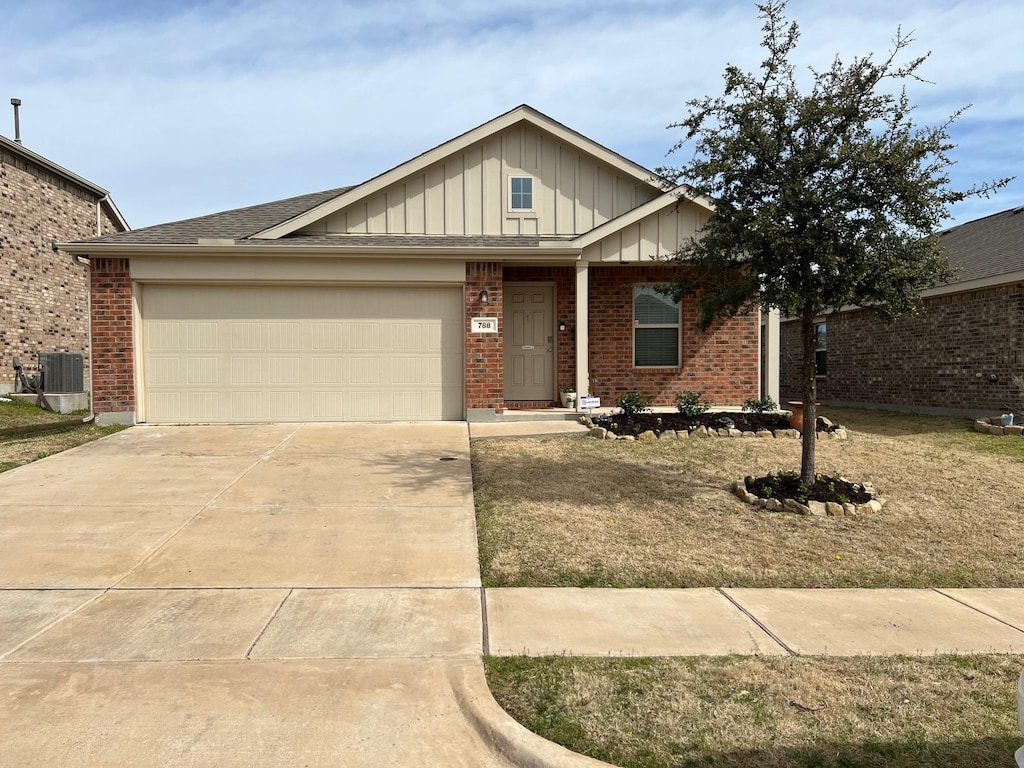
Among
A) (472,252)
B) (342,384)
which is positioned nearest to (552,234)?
(472,252)

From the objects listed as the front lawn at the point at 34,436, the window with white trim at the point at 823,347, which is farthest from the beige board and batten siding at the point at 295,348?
the window with white trim at the point at 823,347

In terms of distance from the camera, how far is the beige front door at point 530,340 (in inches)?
508

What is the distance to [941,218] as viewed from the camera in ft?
20.7

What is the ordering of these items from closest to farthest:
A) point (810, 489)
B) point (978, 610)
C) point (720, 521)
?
point (978, 610)
point (720, 521)
point (810, 489)

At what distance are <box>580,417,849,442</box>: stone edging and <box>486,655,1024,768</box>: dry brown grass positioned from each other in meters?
6.16

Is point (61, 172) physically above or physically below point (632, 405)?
above

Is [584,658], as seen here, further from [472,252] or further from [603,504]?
[472,252]

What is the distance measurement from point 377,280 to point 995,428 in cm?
1074

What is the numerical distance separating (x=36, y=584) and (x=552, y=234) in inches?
379

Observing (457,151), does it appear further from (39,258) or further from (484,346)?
(39,258)

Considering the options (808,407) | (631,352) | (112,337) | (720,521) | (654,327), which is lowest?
(720,521)

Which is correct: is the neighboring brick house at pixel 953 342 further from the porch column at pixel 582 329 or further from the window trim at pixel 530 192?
the window trim at pixel 530 192

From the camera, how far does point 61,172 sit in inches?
723

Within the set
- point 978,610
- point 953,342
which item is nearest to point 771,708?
point 978,610
